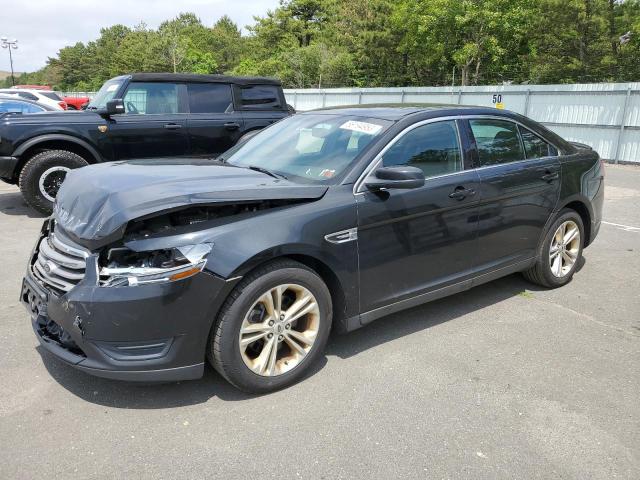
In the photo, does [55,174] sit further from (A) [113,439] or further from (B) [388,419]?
(B) [388,419]

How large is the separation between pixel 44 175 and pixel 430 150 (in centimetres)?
573

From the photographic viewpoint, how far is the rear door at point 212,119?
811 centimetres

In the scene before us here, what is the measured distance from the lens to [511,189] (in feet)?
13.7

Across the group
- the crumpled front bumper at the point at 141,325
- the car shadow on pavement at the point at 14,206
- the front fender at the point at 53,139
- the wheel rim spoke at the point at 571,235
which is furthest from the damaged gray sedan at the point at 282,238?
the car shadow on pavement at the point at 14,206

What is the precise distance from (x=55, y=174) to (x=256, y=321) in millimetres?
5638

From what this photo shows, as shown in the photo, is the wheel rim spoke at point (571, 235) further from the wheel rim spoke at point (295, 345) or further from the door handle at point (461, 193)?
Answer: the wheel rim spoke at point (295, 345)

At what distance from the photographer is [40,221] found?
727cm

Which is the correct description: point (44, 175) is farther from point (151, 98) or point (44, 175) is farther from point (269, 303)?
point (269, 303)

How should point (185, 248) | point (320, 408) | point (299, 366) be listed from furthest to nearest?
1. point (299, 366)
2. point (320, 408)
3. point (185, 248)

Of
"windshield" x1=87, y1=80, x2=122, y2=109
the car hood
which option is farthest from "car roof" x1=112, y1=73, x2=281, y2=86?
the car hood

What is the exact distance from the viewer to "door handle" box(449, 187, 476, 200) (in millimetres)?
3771

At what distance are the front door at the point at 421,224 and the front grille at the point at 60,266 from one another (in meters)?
1.62

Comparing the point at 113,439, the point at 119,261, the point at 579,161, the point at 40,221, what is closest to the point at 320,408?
the point at 113,439

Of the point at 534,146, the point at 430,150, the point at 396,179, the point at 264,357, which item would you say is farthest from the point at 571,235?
the point at 264,357
